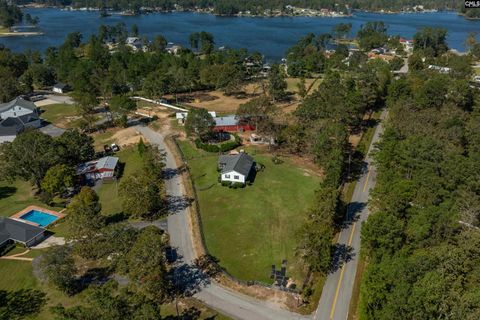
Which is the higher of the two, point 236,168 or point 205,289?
point 236,168

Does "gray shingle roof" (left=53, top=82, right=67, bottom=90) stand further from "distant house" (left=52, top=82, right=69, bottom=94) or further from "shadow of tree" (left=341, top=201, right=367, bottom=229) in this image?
"shadow of tree" (left=341, top=201, right=367, bottom=229)

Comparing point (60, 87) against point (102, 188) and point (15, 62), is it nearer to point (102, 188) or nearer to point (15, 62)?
point (15, 62)

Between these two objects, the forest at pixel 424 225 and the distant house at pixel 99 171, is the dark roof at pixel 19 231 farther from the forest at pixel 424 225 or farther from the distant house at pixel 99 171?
the forest at pixel 424 225

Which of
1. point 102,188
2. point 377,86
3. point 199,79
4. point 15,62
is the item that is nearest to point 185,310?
point 102,188

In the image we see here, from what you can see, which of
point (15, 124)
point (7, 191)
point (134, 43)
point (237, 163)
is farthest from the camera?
point (134, 43)

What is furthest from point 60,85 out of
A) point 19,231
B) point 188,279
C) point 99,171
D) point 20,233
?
point 188,279

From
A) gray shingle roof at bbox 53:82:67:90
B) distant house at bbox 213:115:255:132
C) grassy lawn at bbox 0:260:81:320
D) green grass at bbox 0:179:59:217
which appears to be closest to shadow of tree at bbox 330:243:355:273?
grassy lawn at bbox 0:260:81:320

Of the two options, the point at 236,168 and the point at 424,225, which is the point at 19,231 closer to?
the point at 236,168
